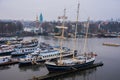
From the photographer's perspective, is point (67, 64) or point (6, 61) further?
point (6, 61)

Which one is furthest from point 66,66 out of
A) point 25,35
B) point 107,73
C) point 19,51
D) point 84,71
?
point 25,35

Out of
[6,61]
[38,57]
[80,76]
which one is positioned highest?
[38,57]

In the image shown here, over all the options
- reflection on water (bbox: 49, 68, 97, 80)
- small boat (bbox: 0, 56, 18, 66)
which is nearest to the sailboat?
reflection on water (bbox: 49, 68, 97, 80)

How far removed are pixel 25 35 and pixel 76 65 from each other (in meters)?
14.9

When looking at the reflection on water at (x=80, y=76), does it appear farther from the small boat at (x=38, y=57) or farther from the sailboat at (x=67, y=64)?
the small boat at (x=38, y=57)

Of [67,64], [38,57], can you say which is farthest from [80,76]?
[38,57]

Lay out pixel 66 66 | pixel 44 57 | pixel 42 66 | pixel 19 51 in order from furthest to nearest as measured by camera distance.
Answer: pixel 19 51 → pixel 44 57 → pixel 42 66 → pixel 66 66

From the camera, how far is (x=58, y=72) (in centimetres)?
764

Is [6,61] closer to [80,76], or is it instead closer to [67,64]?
[67,64]

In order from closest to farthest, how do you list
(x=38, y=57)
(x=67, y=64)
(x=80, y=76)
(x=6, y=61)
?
(x=80, y=76), (x=67, y=64), (x=6, y=61), (x=38, y=57)

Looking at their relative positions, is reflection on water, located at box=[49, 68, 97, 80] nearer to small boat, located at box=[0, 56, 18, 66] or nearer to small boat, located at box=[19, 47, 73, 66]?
small boat, located at box=[19, 47, 73, 66]

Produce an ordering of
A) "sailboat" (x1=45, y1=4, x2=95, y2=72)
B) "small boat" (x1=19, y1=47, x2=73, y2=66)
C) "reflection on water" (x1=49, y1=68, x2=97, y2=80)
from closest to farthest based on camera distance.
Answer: "reflection on water" (x1=49, y1=68, x2=97, y2=80)
"sailboat" (x1=45, y1=4, x2=95, y2=72)
"small boat" (x1=19, y1=47, x2=73, y2=66)

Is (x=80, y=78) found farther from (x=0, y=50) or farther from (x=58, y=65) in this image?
Result: (x=0, y=50)

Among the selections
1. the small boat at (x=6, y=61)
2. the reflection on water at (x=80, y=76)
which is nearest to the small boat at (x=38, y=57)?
the small boat at (x=6, y=61)
